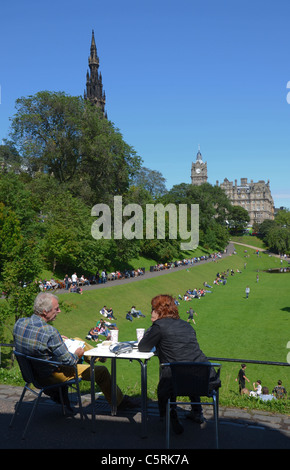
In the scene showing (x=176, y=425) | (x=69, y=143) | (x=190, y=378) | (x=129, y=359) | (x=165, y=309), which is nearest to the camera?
(x=190, y=378)

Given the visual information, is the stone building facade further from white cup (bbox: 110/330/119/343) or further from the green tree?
white cup (bbox: 110/330/119/343)

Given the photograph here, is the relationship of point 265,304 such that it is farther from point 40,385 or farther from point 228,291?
point 40,385

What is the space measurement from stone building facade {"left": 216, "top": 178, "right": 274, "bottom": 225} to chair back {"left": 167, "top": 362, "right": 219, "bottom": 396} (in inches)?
7144

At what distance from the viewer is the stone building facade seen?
184625 mm

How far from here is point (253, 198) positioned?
18600cm

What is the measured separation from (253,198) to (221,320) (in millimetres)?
161061

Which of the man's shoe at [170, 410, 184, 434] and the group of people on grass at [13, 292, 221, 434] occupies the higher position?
the group of people on grass at [13, 292, 221, 434]

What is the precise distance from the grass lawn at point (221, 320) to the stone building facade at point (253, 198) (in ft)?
437

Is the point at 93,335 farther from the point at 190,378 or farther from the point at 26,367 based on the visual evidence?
the point at 190,378

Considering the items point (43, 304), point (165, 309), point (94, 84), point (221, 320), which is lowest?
point (221, 320)

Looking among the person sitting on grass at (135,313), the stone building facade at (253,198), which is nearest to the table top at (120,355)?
the person sitting on grass at (135,313)

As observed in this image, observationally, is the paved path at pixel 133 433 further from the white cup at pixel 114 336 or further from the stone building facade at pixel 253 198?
the stone building facade at pixel 253 198

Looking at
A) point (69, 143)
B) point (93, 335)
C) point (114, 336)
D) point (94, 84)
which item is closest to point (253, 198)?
point (94, 84)

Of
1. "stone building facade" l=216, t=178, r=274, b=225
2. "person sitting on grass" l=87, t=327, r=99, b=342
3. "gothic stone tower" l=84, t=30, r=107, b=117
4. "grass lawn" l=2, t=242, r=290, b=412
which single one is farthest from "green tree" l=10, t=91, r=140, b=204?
"stone building facade" l=216, t=178, r=274, b=225
